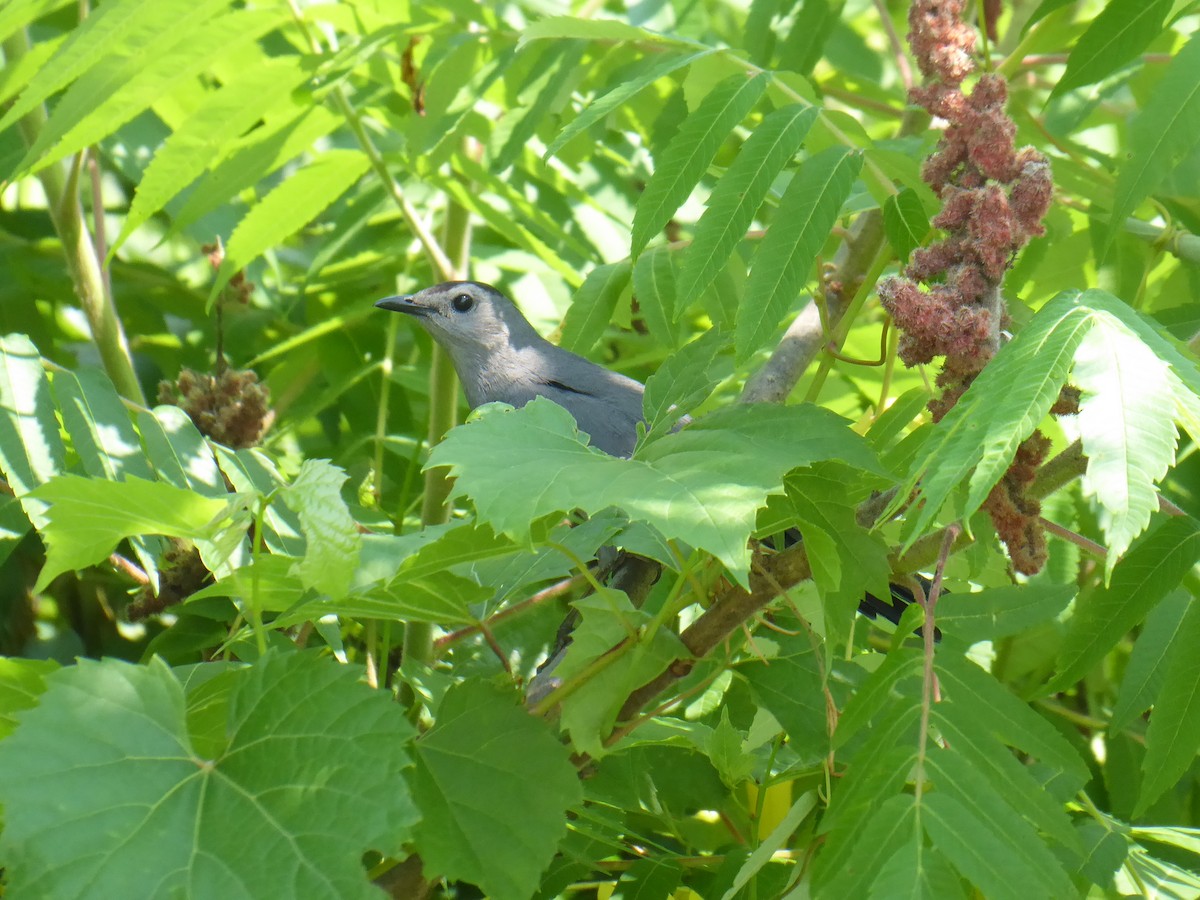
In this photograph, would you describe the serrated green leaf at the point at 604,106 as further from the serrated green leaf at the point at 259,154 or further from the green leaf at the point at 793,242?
the serrated green leaf at the point at 259,154

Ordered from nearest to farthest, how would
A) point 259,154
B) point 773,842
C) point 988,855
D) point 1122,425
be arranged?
point 1122,425 → point 988,855 → point 773,842 → point 259,154

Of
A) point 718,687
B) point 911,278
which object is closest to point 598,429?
point 718,687

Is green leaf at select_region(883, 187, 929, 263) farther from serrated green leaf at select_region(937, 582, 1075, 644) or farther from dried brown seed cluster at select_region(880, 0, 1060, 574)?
serrated green leaf at select_region(937, 582, 1075, 644)

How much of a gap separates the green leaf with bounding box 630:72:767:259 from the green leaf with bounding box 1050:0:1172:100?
523mm

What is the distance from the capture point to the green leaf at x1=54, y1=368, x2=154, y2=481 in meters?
2.25

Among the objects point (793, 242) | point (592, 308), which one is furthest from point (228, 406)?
point (793, 242)

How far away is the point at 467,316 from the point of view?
3711 millimetres

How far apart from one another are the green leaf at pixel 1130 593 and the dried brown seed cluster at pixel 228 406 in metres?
1.74

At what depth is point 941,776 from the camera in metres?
1.47

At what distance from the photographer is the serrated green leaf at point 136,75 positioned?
2.40 m

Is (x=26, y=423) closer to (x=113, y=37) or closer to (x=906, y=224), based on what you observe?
(x=113, y=37)

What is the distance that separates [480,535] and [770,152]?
2.61ft

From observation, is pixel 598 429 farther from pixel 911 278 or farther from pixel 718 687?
pixel 911 278

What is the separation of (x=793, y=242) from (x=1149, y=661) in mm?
925
